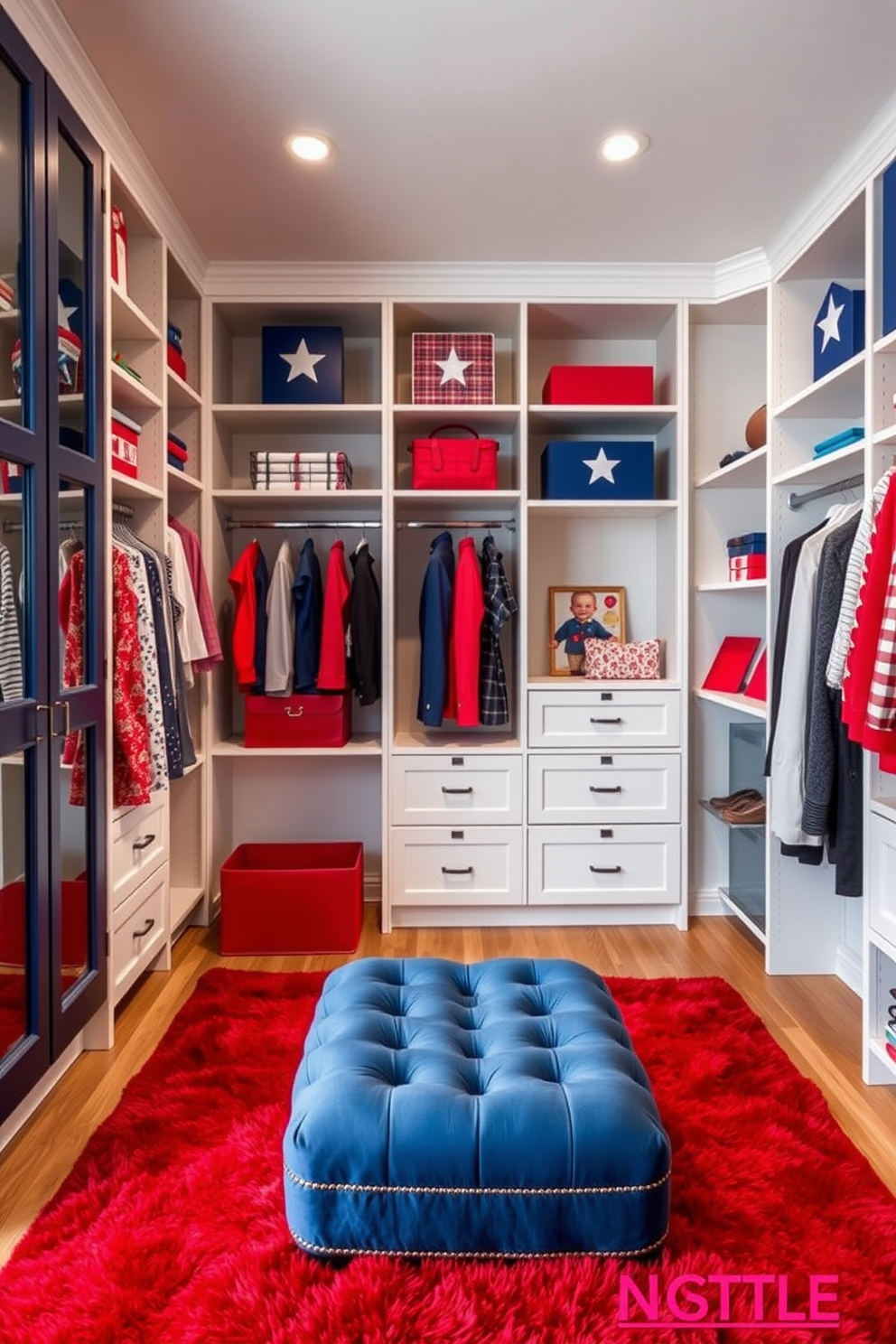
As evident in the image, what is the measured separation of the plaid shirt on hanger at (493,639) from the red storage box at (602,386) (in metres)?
0.65

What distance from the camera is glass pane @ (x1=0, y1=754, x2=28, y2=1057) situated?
171 centimetres

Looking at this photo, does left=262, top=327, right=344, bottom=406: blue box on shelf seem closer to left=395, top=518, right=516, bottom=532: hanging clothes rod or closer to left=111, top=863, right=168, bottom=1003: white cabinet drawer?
left=395, top=518, right=516, bottom=532: hanging clothes rod

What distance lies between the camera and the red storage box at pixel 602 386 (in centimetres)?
318

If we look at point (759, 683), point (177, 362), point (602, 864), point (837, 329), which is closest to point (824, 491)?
point (837, 329)

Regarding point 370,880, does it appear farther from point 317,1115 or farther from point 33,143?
point 33,143

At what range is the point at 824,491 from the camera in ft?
8.21

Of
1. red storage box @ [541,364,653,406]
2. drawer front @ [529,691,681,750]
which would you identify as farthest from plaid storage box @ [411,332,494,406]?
drawer front @ [529,691,681,750]

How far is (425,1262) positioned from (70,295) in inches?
88.1

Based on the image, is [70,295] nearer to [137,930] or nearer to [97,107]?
[97,107]

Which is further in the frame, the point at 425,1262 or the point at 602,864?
the point at 602,864

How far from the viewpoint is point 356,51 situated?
1898 millimetres

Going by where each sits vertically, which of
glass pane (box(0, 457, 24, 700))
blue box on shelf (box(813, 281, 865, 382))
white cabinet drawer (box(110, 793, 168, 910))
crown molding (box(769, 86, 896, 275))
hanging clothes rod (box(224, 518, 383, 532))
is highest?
crown molding (box(769, 86, 896, 275))

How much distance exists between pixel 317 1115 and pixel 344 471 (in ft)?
7.79

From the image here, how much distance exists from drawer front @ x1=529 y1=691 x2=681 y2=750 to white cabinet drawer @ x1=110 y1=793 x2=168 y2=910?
54.8 inches
